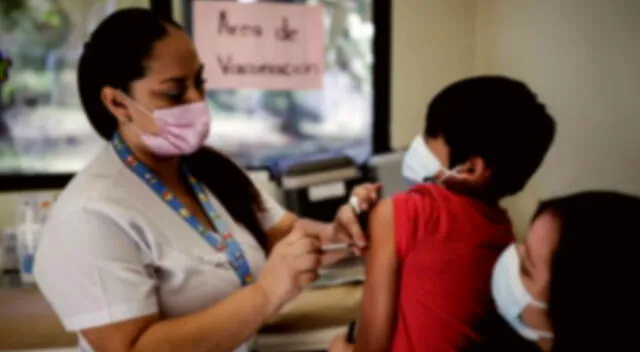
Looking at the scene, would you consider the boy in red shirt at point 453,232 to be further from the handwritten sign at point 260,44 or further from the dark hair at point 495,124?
the handwritten sign at point 260,44

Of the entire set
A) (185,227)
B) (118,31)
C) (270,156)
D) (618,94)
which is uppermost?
(118,31)

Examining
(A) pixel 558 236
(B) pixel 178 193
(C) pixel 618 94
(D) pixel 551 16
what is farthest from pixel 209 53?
(A) pixel 558 236

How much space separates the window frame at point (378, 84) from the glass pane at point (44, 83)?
0.04m

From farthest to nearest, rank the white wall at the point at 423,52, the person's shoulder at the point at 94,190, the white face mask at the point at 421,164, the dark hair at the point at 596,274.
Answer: the white wall at the point at 423,52 < the white face mask at the point at 421,164 < the person's shoulder at the point at 94,190 < the dark hair at the point at 596,274

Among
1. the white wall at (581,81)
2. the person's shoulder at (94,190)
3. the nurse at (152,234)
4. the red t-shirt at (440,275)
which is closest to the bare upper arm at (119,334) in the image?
the nurse at (152,234)

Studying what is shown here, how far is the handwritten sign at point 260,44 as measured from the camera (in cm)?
192

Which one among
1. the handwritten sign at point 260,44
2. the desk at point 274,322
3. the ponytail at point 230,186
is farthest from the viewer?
the handwritten sign at point 260,44

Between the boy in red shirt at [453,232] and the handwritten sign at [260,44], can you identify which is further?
the handwritten sign at [260,44]

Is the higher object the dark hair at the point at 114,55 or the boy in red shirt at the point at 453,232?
the dark hair at the point at 114,55

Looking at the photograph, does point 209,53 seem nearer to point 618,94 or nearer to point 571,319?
point 618,94

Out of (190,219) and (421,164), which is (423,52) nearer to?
(421,164)

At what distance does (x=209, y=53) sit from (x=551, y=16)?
3.74ft

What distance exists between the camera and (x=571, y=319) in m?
0.70

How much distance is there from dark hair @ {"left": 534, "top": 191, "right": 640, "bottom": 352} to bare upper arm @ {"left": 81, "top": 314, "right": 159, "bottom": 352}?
645 millimetres
